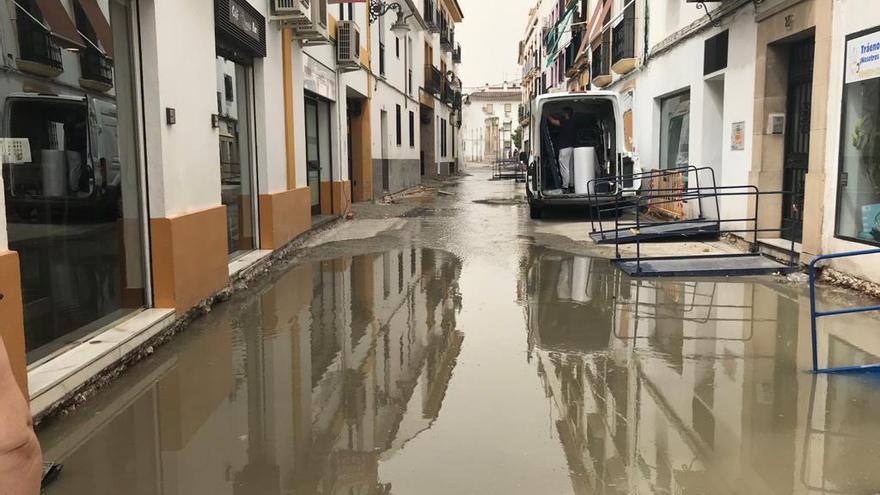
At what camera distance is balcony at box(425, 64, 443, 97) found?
2912 cm

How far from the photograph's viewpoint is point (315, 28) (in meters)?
10.5

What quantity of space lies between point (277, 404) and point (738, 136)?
26.8 ft

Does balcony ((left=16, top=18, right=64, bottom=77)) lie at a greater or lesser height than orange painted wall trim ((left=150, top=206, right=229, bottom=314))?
greater

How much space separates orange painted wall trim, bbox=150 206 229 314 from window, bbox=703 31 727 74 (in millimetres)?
7756

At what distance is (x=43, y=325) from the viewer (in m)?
4.69

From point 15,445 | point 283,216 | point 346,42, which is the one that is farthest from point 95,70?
point 346,42

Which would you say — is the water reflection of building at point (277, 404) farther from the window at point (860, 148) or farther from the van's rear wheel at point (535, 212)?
the van's rear wheel at point (535, 212)

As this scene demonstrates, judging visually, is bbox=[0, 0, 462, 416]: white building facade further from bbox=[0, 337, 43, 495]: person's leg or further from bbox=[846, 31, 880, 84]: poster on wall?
bbox=[846, 31, 880, 84]: poster on wall

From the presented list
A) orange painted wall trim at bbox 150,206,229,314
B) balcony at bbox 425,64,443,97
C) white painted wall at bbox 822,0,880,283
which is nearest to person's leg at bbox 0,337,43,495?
orange painted wall trim at bbox 150,206,229,314

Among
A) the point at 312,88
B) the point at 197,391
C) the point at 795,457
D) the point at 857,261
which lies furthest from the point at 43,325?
the point at 312,88

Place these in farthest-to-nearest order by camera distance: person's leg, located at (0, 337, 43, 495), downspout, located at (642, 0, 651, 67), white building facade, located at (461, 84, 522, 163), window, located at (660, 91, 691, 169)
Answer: white building facade, located at (461, 84, 522, 163), downspout, located at (642, 0, 651, 67), window, located at (660, 91, 691, 169), person's leg, located at (0, 337, 43, 495)

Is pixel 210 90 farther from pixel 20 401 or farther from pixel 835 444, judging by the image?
pixel 835 444

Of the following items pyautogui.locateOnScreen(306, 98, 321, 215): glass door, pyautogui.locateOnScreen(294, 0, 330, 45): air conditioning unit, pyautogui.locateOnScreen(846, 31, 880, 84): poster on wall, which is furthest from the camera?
pyautogui.locateOnScreen(306, 98, 321, 215): glass door

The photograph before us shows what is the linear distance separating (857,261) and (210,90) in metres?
6.52
